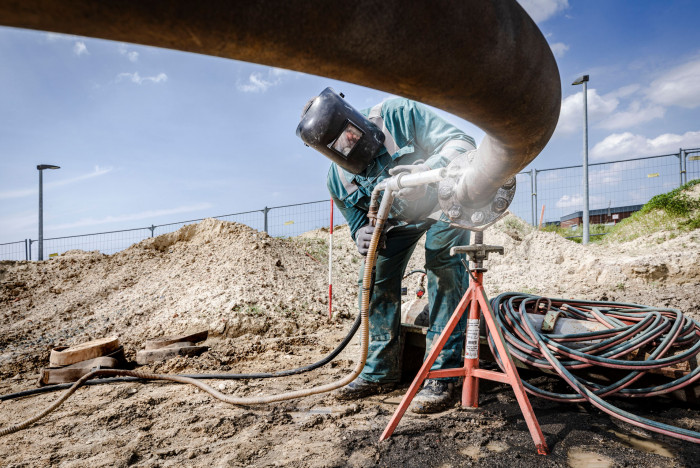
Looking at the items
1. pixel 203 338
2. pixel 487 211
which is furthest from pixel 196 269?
pixel 487 211

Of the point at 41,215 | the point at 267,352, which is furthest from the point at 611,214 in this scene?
the point at 41,215

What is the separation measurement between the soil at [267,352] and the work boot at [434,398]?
0.07 m

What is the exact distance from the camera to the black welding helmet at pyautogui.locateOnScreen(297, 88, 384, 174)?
2365 mm

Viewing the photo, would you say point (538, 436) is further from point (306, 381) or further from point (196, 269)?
point (196, 269)

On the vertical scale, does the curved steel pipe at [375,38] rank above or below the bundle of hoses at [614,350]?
above

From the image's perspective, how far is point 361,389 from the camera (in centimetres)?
284

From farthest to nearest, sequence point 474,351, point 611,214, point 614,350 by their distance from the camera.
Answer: point 611,214, point 614,350, point 474,351

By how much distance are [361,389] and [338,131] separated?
5.73 feet

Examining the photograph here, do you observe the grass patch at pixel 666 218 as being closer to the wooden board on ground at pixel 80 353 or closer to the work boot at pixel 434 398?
the work boot at pixel 434 398

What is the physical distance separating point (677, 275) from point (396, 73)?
24.6ft

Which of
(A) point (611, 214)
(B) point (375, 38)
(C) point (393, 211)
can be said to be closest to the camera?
(B) point (375, 38)

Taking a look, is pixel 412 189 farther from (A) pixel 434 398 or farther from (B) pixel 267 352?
(B) pixel 267 352

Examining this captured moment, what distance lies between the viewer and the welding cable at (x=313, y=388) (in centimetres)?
201

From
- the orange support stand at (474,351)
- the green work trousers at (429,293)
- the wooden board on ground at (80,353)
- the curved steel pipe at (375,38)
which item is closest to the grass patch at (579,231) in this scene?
the green work trousers at (429,293)
